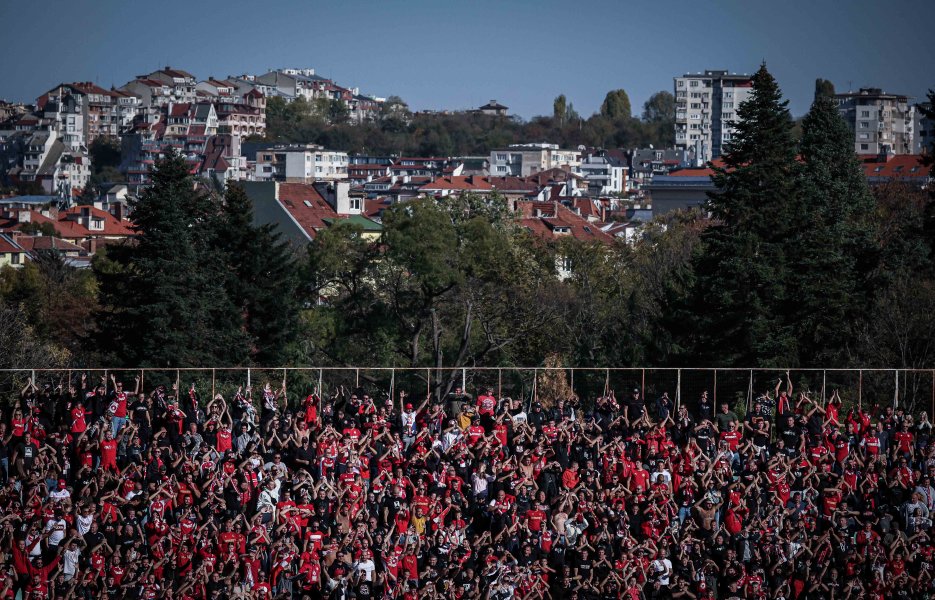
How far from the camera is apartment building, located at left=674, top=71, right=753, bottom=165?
160 metres

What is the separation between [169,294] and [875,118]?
12465 centimetres

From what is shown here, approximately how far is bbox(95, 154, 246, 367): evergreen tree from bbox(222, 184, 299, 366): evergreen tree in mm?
1065

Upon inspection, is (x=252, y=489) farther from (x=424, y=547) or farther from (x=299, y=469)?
(x=424, y=547)

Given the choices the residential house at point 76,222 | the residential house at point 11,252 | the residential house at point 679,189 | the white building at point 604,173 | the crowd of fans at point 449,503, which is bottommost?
the crowd of fans at point 449,503

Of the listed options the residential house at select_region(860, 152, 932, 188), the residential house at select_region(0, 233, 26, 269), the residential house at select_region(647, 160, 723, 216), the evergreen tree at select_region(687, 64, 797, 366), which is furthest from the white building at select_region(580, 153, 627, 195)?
the evergreen tree at select_region(687, 64, 797, 366)

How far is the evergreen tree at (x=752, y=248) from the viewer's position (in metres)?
→ 31.5

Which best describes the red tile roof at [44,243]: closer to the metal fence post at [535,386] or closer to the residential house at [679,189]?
the residential house at [679,189]

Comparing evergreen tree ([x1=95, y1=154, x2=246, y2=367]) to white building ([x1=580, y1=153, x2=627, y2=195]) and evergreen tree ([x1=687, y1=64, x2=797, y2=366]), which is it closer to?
evergreen tree ([x1=687, y1=64, x2=797, y2=366])

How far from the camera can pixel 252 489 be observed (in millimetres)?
18031

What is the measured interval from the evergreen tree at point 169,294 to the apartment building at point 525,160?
12916 centimetres

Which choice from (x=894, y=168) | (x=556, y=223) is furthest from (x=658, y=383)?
(x=894, y=168)

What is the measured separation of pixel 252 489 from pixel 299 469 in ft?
3.18

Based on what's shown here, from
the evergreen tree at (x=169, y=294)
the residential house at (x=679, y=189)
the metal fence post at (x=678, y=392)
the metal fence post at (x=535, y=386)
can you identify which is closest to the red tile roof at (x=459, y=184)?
the residential house at (x=679, y=189)

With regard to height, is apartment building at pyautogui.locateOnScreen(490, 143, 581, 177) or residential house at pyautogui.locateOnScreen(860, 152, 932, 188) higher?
apartment building at pyautogui.locateOnScreen(490, 143, 581, 177)
